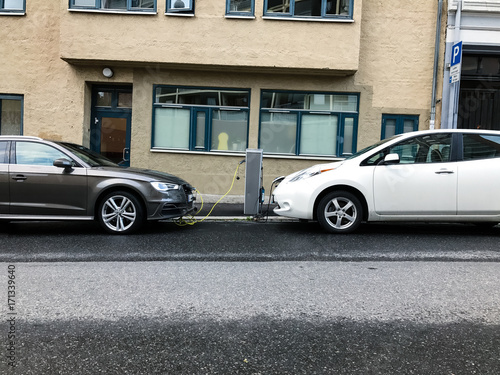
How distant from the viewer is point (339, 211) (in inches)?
299

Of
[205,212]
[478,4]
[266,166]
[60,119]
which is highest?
[478,4]

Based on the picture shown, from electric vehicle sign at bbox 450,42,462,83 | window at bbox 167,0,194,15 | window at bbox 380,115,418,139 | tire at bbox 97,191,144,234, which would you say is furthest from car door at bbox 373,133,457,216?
window at bbox 167,0,194,15

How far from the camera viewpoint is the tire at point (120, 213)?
300 inches

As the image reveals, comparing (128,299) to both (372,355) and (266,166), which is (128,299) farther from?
(266,166)

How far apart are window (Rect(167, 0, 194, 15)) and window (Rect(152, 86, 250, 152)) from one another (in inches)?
81.0

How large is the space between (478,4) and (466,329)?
12.3 meters

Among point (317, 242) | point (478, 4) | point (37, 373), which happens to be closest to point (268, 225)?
point (317, 242)

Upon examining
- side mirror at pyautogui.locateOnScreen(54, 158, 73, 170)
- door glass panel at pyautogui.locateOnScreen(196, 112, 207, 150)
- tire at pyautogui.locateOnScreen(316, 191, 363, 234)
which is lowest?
tire at pyautogui.locateOnScreen(316, 191, 363, 234)

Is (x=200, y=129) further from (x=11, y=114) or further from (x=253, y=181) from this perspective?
(x=11, y=114)

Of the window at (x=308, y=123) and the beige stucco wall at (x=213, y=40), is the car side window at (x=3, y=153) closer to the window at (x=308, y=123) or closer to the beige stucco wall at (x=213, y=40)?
the beige stucco wall at (x=213, y=40)

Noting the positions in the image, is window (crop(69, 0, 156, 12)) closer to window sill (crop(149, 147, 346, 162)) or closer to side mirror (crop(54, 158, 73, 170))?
window sill (crop(149, 147, 346, 162))

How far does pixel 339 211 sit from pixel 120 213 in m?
3.54

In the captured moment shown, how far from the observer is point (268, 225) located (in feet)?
28.9

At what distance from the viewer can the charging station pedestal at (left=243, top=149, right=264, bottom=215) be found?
962 centimetres
